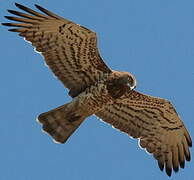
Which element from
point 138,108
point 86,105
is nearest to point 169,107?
point 138,108

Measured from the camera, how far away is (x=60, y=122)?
1706cm

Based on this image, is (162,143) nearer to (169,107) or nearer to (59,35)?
(169,107)

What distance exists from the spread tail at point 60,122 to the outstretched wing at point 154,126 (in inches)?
23.8

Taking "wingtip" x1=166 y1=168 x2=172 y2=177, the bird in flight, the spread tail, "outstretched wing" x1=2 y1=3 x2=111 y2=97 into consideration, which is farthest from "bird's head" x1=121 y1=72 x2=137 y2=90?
"wingtip" x1=166 y1=168 x2=172 y2=177

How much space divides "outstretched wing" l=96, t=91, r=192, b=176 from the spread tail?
606 millimetres

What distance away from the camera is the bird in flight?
1664 cm

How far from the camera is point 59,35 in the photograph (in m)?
16.8

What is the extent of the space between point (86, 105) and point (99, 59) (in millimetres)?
973

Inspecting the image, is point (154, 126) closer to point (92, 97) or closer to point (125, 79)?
point (125, 79)

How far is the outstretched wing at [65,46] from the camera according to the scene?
650 inches

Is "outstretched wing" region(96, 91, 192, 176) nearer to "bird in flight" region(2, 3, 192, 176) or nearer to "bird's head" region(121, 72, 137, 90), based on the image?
"bird in flight" region(2, 3, 192, 176)

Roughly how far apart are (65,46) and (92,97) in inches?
46.4

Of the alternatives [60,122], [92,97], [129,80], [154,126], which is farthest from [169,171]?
[60,122]

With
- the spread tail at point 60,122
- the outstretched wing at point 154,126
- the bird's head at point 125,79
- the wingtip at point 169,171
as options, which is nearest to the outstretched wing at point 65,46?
the bird's head at point 125,79
